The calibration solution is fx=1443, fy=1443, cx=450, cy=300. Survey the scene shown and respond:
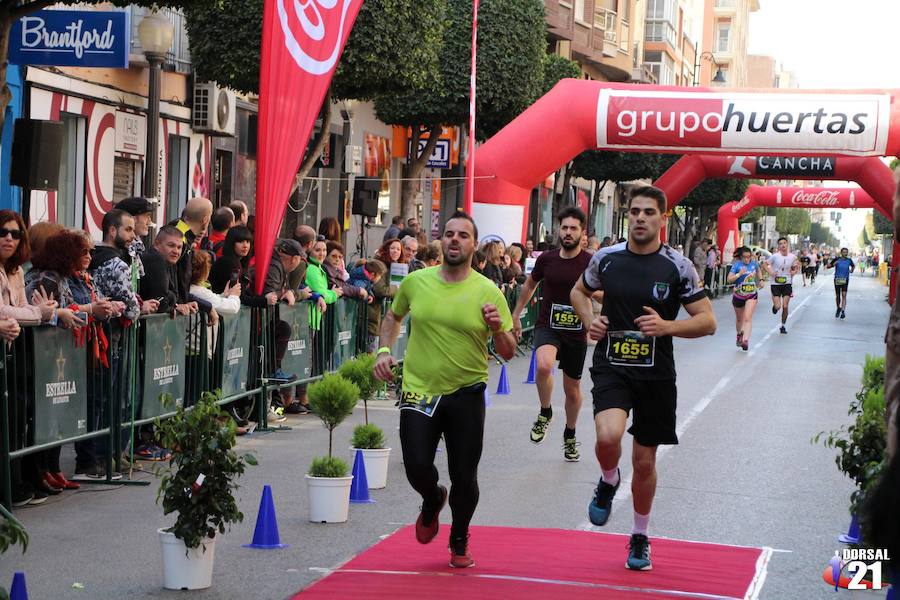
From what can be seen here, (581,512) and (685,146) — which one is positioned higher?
(685,146)

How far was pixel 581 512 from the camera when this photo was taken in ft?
30.1

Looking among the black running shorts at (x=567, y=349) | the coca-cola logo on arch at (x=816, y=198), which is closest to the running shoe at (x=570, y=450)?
the black running shorts at (x=567, y=349)

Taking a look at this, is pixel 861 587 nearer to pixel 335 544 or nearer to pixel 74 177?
pixel 335 544

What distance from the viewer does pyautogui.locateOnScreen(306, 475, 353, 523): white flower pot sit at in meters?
8.57

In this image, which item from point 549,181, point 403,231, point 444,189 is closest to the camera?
point 403,231

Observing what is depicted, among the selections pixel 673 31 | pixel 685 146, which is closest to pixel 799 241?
pixel 673 31

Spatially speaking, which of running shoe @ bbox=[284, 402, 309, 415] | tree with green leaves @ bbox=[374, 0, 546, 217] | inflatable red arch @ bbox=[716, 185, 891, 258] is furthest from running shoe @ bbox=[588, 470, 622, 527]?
inflatable red arch @ bbox=[716, 185, 891, 258]

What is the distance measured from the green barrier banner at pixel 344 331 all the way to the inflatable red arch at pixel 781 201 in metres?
38.1

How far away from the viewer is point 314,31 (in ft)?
37.6

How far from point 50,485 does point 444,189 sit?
32.2 meters

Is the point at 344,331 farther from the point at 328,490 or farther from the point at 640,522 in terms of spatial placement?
the point at 640,522

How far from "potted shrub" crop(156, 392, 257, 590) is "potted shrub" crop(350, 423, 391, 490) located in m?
2.89

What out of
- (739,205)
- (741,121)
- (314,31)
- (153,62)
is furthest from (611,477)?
(739,205)

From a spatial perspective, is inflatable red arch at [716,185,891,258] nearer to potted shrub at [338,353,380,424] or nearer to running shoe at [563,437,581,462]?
running shoe at [563,437,581,462]
